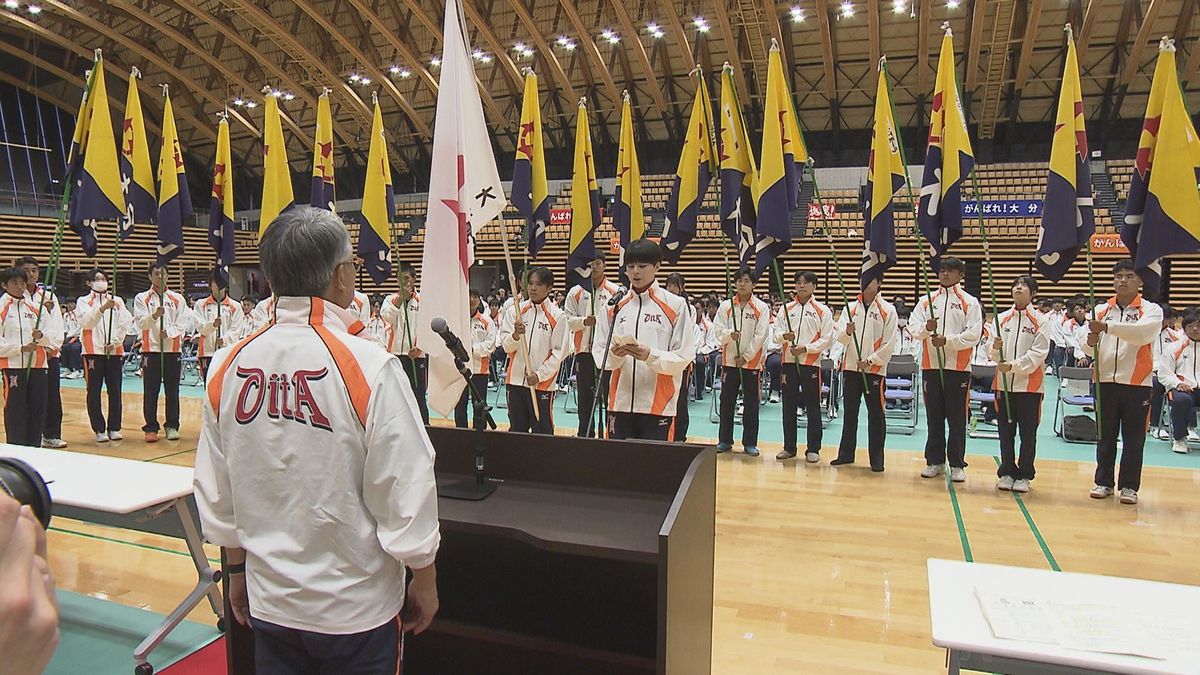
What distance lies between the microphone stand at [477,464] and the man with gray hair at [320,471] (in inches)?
25.4

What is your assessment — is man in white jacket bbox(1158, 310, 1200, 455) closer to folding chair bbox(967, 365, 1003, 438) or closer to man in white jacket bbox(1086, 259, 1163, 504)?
folding chair bbox(967, 365, 1003, 438)

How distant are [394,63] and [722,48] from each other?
8765 millimetres

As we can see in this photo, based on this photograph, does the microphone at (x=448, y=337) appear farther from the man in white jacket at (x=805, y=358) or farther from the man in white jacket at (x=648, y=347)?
the man in white jacket at (x=805, y=358)

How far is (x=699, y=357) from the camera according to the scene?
1036 centimetres

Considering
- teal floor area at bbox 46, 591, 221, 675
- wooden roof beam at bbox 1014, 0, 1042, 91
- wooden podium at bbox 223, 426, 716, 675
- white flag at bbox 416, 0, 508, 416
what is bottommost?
teal floor area at bbox 46, 591, 221, 675

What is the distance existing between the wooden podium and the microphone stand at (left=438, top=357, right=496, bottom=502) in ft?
0.14

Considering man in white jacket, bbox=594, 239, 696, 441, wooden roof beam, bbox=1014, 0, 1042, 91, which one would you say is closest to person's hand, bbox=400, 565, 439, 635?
man in white jacket, bbox=594, 239, 696, 441

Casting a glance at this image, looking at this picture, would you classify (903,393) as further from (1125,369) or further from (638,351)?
(638,351)

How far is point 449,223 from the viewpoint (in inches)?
110

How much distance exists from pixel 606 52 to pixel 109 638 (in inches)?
749

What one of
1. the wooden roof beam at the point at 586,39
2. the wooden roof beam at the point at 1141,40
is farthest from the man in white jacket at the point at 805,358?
the wooden roof beam at the point at 1141,40

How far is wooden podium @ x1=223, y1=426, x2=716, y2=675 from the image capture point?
6.63 ft

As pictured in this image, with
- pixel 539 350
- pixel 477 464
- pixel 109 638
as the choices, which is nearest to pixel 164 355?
pixel 539 350

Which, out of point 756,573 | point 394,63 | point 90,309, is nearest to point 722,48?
point 394,63
